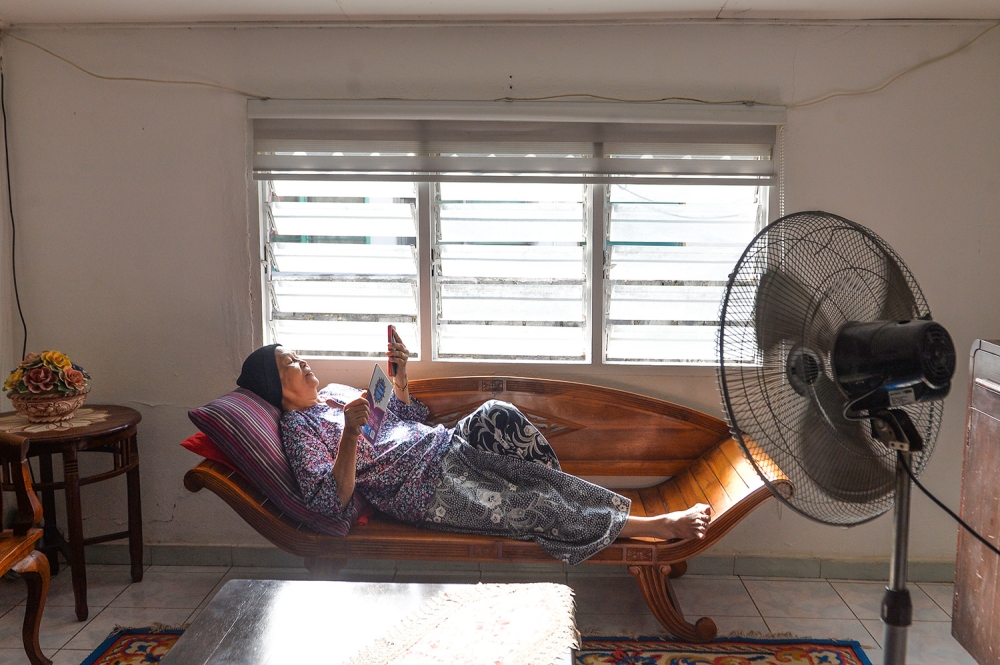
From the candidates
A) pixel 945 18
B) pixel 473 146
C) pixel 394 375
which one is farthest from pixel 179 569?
pixel 945 18

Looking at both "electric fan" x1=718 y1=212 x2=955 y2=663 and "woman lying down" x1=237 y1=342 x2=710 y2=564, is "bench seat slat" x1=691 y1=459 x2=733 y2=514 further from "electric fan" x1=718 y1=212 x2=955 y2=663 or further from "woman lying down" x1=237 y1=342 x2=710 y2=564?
"electric fan" x1=718 y1=212 x2=955 y2=663

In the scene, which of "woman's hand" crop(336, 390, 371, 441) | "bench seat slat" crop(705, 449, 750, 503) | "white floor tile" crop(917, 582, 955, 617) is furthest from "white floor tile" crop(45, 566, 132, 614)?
"white floor tile" crop(917, 582, 955, 617)

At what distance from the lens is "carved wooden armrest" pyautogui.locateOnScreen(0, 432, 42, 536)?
2.30 m

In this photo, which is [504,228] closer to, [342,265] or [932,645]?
[342,265]

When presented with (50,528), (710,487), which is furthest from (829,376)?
(50,528)

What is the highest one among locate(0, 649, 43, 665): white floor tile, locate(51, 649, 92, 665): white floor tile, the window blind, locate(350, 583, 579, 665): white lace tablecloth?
the window blind

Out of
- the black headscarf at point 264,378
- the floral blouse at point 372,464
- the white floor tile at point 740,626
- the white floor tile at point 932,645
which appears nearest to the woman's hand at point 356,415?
the floral blouse at point 372,464

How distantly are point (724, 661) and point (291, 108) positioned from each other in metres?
2.66

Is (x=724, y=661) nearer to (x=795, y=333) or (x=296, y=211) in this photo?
(x=795, y=333)

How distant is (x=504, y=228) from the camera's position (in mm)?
3109

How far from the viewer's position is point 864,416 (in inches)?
50.3

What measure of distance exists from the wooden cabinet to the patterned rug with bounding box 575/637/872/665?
1.20ft

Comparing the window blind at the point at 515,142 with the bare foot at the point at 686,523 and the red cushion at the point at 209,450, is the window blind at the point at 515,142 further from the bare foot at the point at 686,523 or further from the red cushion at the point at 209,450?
the bare foot at the point at 686,523

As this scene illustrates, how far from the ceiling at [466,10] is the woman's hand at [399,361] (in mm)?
1283
